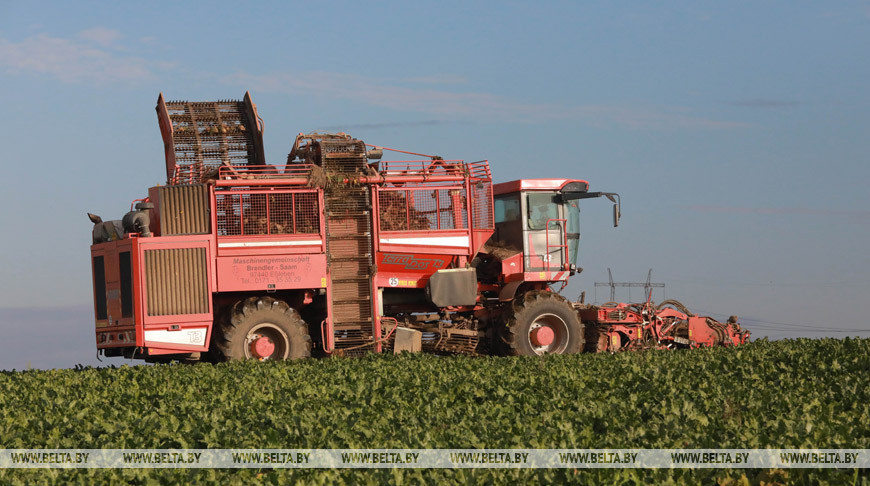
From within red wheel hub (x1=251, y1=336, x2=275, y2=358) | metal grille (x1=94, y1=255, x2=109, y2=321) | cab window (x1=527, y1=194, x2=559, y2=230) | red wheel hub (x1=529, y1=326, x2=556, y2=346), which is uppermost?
cab window (x1=527, y1=194, x2=559, y2=230)

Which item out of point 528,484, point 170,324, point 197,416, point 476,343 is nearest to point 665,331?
point 476,343

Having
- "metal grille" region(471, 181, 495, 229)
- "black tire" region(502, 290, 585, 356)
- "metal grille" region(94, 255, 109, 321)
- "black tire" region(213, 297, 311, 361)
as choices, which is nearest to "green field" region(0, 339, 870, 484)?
"black tire" region(213, 297, 311, 361)

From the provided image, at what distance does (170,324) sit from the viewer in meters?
16.5

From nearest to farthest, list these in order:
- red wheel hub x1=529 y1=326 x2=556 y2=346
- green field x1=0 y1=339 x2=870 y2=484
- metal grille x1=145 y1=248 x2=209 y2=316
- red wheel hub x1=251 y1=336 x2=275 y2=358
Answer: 1. green field x1=0 y1=339 x2=870 y2=484
2. metal grille x1=145 y1=248 x2=209 y2=316
3. red wheel hub x1=251 y1=336 x2=275 y2=358
4. red wheel hub x1=529 y1=326 x2=556 y2=346

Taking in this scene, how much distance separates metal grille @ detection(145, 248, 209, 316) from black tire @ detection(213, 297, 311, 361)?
60 centimetres

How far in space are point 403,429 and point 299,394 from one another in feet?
9.92

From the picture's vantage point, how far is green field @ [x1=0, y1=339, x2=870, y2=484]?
26.7 ft

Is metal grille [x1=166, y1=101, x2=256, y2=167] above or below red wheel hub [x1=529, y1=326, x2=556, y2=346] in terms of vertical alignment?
above

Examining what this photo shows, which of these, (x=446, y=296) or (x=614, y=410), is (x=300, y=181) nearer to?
(x=446, y=296)

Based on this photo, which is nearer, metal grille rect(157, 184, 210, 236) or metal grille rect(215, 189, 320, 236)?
metal grille rect(157, 184, 210, 236)

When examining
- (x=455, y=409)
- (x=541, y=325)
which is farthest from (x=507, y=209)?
(x=455, y=409)

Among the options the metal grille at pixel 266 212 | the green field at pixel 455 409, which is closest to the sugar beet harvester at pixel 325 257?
the metal grille at pixel 266 212

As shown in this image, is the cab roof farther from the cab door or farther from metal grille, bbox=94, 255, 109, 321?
metal grille, bbox=94, 255, 109, 321

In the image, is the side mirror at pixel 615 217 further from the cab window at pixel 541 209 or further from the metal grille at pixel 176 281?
the metal grille at pixel 176 281
